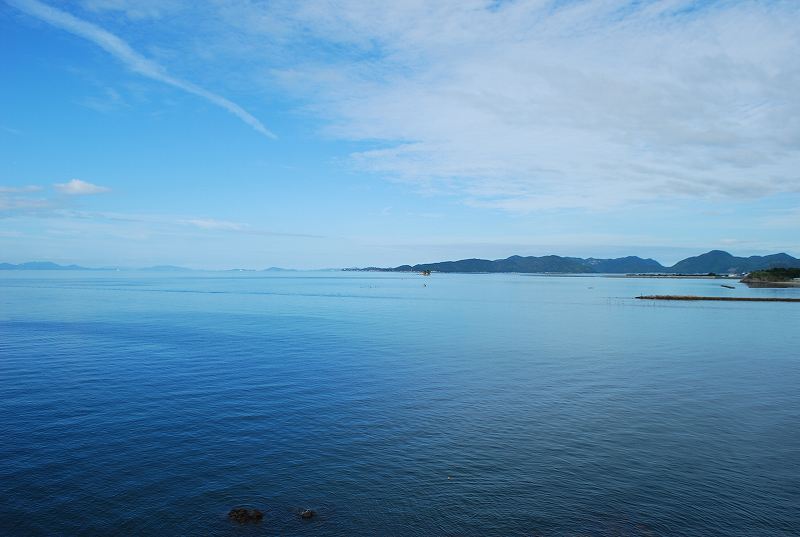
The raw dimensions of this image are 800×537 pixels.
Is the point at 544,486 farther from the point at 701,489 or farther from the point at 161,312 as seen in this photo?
the point at 161,312

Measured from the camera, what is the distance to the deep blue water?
1997 centimetres

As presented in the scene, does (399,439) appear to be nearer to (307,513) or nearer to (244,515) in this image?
(307,513)

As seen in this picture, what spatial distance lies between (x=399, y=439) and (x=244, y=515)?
34.4 ft

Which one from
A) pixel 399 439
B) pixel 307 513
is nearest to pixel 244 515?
pixel 307 513

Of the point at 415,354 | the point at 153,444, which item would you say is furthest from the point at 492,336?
the point at 153,444

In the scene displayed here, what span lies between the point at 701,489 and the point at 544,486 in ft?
22.1

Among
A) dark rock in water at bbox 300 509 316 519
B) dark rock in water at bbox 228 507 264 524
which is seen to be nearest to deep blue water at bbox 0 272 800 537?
dark rock in water at bbox 228 507 264 524

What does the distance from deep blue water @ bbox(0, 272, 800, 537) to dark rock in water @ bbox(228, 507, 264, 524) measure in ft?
1.21

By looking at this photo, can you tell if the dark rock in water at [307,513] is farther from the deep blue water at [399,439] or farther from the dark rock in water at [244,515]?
the dark rock in water at [244,515]

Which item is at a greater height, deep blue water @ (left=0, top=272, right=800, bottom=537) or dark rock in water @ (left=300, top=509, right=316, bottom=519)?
deep blue water @ (left=0, top=272, right=800, bottom=537)

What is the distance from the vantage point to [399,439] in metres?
28.2

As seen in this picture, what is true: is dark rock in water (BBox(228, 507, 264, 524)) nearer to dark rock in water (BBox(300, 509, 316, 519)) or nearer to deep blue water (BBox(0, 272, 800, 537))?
deep blue water (BBox(0, 272, 800, 537))

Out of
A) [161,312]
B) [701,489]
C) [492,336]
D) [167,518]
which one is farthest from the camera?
[161,312]

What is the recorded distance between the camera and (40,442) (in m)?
26.9
